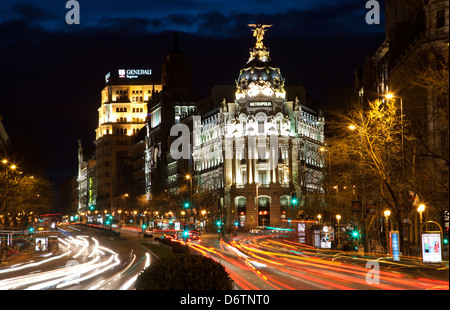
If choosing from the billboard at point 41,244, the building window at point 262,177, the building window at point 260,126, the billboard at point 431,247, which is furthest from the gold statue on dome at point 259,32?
the billboard at point 431,247

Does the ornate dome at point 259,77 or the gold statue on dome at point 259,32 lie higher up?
the gold statue on dome at point 259,32

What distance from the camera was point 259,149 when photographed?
13575cm

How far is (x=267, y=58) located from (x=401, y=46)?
63780mm

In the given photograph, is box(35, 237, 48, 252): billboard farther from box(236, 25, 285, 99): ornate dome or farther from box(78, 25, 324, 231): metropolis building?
box(236, 25, 285, 99): ornate dome

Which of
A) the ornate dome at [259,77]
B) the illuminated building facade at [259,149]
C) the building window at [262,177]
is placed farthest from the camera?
the ornate dome at [259,77]

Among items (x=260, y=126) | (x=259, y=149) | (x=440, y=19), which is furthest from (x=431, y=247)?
(x=260, y=126)

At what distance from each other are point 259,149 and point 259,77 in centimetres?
1402

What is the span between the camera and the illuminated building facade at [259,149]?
133000mm

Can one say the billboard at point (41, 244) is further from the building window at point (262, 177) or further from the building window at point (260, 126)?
the building window at point (260, 126)

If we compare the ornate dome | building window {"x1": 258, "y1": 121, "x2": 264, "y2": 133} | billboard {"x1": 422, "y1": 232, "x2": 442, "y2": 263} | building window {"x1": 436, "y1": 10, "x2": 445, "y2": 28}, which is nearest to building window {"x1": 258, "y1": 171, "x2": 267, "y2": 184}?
building window {"x1": 258, "y1": 121, "x2": 264, "y2": 133}

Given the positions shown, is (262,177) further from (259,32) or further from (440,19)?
(440,19)

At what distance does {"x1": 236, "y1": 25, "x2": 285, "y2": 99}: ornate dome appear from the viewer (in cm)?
13588

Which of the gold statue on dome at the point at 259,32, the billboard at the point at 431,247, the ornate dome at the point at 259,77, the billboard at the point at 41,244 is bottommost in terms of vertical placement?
the billboard at the point at 41,244
